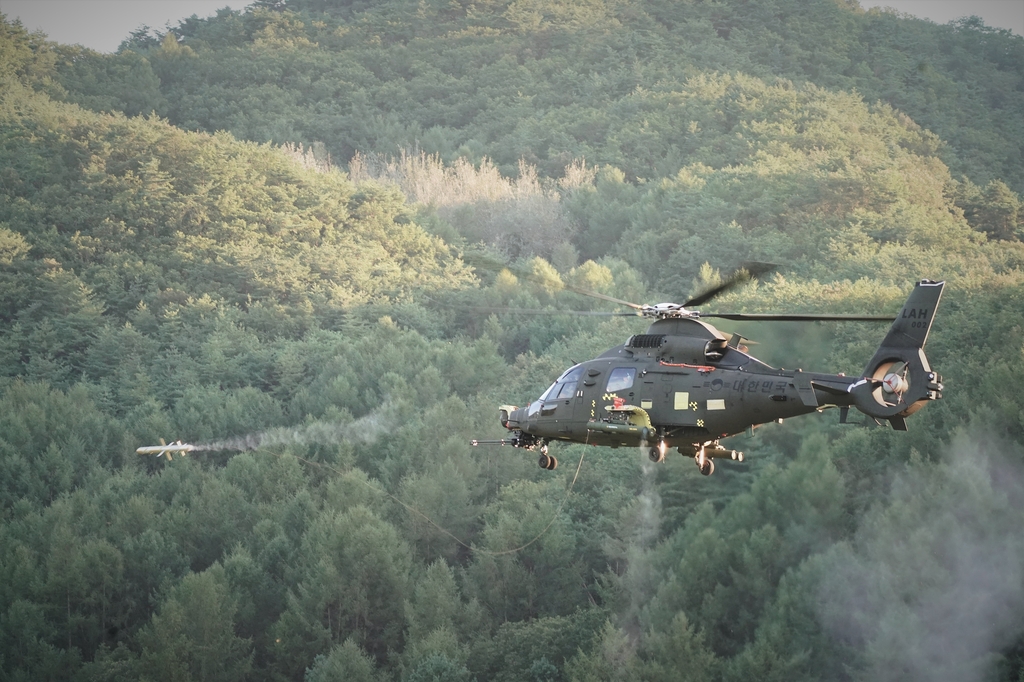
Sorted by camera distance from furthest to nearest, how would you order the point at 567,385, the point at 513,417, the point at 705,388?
1. the point at 513,417
2. the point at 567,385
3. the point at 705,388

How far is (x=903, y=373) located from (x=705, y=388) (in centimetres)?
399

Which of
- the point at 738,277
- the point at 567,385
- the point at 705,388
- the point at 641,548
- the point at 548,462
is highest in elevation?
the point at 738,277

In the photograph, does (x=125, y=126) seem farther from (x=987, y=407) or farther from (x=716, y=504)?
(x=987, y=407)

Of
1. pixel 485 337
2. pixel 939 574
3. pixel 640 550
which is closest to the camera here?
pixel 939 574

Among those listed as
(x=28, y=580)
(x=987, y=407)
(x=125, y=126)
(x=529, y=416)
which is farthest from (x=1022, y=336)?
(x=125, y=126)

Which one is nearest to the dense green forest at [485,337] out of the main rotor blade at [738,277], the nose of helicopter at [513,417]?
the nose of helicopter at [513,417]

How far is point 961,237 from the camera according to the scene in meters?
91.9

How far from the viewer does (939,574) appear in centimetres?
5594

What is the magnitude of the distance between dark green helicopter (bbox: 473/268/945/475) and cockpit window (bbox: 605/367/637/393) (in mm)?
21

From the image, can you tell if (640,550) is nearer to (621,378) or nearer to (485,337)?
(485,337)

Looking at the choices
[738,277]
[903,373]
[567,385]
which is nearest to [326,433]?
[567,385]

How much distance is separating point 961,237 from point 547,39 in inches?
2446

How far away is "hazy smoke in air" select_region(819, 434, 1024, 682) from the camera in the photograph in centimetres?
5450

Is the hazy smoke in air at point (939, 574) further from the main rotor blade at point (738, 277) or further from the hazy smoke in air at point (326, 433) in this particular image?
the hazy smoke in air at point (326, 433)
